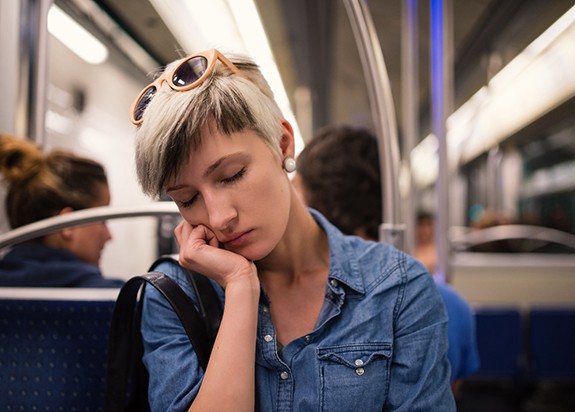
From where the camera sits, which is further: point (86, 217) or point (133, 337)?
point (86, 217)

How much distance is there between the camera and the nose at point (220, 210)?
103 cm

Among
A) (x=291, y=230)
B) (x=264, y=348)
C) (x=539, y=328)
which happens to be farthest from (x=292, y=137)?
(x=539, y=328)

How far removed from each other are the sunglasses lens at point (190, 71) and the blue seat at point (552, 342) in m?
3.49

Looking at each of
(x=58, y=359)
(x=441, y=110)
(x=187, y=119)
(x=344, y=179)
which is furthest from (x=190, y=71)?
(x=441, y=110)

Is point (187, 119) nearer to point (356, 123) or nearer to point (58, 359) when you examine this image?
point (58, 359)

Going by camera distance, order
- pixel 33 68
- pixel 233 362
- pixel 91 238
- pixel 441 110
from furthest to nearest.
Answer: pixel 441 110 → pixel 33 68 → pixel 91 238 → pixel 233 362

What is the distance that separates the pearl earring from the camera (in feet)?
3.79

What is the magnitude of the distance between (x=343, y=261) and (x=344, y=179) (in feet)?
2.56

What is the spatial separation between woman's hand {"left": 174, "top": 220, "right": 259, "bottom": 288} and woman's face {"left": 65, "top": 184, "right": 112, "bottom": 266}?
0.87 m

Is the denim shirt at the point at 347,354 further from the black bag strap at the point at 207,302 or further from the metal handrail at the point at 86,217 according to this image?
the metal handrail at the point at 86,217

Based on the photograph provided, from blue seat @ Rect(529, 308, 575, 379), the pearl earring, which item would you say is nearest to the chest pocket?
the pearl earring

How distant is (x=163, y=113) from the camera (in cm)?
101

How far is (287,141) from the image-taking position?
3.87ft

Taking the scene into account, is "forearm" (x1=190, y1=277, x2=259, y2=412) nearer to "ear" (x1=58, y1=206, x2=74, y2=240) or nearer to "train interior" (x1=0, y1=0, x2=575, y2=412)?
"train interior" (x1=0, y1=0, x2=575, y2=412)
